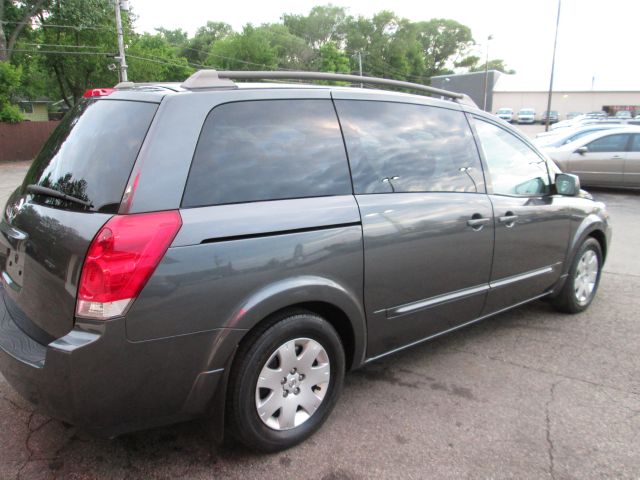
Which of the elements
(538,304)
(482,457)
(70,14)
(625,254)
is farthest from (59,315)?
(70,14)

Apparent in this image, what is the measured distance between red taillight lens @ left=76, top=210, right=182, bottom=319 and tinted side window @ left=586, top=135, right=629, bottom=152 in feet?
40.9

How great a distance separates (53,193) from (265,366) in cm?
127

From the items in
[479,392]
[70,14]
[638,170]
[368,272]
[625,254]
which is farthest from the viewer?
[70,14]

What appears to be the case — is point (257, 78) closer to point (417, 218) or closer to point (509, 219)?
point (417, 218)

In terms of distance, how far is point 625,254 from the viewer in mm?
6566

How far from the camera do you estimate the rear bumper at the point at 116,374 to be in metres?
1.96

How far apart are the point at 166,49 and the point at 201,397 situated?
45.4 metres

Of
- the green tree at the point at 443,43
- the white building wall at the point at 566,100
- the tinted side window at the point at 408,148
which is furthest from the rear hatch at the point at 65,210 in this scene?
the green tree at the point at 443,43

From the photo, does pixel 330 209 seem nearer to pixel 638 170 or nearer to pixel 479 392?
pixel 479 392

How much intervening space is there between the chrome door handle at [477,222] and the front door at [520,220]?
151 mm

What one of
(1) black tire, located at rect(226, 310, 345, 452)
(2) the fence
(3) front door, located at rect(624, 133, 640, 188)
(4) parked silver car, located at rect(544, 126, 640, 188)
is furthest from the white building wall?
(1) black tire, located at rect(226, 310, 345, 452)

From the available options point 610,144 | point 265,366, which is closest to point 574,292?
point 265,366

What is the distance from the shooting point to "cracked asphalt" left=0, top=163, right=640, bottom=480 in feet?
7.81

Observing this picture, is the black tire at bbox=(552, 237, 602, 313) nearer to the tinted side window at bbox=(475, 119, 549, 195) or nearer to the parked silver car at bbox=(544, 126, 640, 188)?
the tinted side window at bbox=(475, 119, 549, 195)
